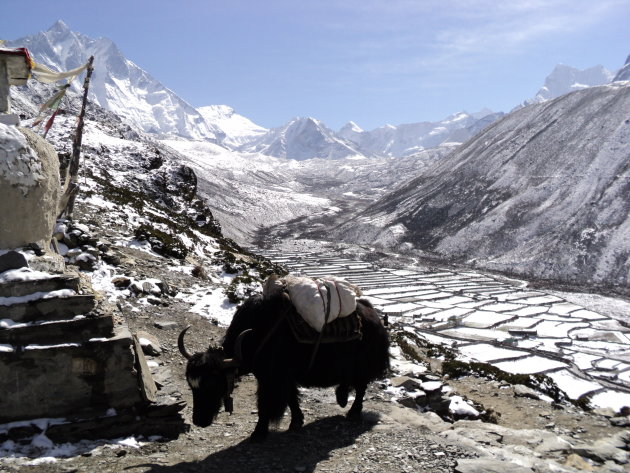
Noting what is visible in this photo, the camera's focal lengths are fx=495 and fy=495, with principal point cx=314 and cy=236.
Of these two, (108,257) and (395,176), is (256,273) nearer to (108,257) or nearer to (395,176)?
(108,257)

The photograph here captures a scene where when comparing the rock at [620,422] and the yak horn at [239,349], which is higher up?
the yak horn at [239,349]

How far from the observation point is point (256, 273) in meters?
16.1

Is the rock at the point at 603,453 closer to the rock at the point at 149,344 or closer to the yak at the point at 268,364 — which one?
the yak at the point at 268,364

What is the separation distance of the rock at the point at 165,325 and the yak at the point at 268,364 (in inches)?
156

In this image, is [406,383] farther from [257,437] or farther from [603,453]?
[257,437]

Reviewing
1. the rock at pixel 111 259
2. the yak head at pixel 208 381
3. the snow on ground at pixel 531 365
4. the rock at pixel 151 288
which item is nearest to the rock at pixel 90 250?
the rock at pixel 111 259

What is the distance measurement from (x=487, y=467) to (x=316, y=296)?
2.46 m

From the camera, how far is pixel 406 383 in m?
8.45

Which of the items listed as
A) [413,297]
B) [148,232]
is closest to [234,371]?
[148,232]

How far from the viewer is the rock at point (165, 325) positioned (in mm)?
9184

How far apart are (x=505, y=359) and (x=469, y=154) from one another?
274ft

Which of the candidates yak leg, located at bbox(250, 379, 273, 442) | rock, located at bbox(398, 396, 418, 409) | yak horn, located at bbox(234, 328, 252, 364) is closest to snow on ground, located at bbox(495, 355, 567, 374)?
rock, located at bbox(398, 396, 418, 409)

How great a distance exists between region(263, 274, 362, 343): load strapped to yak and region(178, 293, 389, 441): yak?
0.08 m

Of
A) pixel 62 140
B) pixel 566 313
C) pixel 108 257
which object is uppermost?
pixel 62 140
